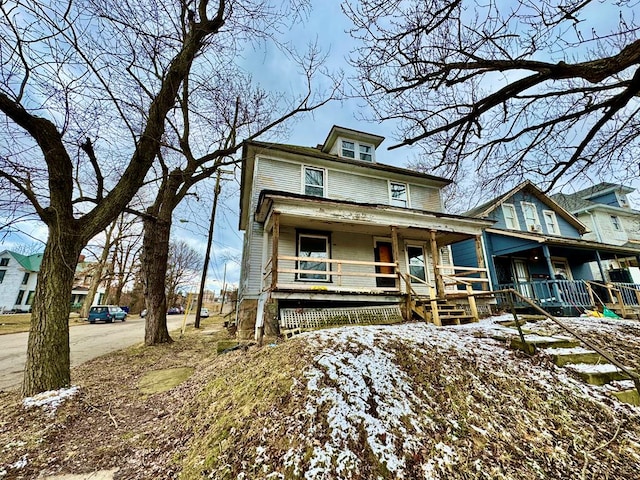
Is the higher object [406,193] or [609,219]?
[609,219]

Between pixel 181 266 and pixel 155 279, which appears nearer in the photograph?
pixel 155 279

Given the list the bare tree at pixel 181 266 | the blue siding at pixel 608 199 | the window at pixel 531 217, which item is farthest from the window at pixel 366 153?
the bare tree at pixel 181 266

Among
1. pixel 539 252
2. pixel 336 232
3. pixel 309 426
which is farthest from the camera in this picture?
pixel 539 252

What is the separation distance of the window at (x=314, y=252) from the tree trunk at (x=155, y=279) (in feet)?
16.1

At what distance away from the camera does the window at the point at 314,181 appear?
11.3 metres

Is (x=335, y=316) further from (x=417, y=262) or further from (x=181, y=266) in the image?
(x=181, y=266)

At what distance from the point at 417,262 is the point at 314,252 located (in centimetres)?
491

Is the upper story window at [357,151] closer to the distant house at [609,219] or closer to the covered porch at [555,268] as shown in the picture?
the covered porch at [555,268]

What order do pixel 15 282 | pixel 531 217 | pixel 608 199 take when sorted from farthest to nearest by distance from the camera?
pixel 15 282 < pixel 608 199 < pixel 531 217

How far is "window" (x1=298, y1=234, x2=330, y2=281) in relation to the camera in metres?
10.2

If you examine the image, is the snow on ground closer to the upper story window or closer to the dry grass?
the dry grass

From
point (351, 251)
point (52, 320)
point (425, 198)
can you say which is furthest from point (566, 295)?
point (52, 320)

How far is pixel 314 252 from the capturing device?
10.5 metres

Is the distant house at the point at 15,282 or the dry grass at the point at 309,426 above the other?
the distant house at the point at 15,282
